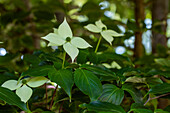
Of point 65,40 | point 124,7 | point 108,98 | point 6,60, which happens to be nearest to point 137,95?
point 108,98

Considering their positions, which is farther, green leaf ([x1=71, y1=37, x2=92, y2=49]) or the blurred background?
the blurred background

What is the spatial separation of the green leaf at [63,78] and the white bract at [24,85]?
0.04m

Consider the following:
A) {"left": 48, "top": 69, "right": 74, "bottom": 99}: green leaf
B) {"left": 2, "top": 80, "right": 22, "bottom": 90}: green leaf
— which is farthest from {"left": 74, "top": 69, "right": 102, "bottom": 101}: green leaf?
{"left": 2, "top": 80, "right": 22, "bottom": 90}: green leaf

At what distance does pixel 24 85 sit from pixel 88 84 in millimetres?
133

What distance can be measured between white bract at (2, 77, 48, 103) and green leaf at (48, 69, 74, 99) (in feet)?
0.15

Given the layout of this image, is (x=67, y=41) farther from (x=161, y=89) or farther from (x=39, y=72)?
(x=161, y=89)

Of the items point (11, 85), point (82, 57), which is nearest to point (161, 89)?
point (82, 57)

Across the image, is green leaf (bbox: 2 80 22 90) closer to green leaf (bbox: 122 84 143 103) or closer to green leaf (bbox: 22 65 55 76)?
green leaf (bbox: 22 65 55 76)

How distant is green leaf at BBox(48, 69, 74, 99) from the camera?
353 mm

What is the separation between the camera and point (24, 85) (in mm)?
402

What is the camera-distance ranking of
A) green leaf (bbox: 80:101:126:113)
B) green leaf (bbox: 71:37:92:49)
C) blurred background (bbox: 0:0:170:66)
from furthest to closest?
blurred background (bbox: 0:0:170:66), green leaf (bbox: 71:37:92:49), green leaf (bbox: 80:101:126:113)

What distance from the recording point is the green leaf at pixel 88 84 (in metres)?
0.36

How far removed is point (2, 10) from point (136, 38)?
36.9 inches

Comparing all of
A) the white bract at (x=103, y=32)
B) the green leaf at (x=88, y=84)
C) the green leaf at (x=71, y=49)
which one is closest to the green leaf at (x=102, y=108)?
the green leaf at (x=88, y=84)
